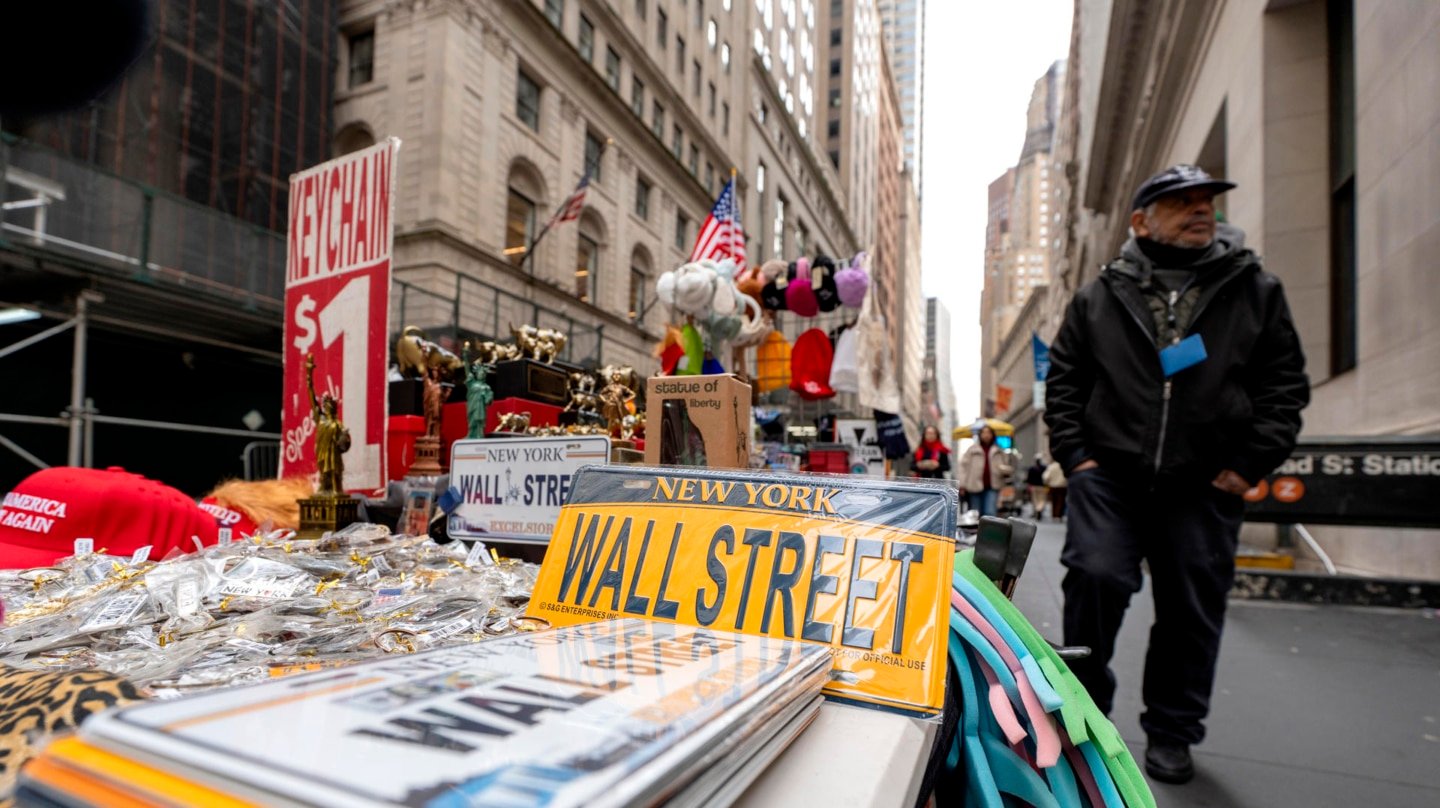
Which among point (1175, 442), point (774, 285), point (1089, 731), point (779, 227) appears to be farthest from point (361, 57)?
point (779, 227)

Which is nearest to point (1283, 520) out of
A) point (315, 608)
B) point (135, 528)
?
point (315, 608)

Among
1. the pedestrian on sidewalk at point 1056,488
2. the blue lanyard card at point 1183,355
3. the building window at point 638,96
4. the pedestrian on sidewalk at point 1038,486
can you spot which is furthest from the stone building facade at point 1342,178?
the building window at point 638,96

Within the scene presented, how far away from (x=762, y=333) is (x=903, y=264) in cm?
9234

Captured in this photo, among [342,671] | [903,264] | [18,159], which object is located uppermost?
[903,264]

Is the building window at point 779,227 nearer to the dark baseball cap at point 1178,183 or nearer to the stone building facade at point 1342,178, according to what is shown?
the stone building facade at point 1342,178

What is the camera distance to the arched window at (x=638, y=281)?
25125mm

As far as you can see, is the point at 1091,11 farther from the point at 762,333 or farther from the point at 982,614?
the point at 982,614

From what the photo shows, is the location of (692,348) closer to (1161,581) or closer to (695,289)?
(695,289)

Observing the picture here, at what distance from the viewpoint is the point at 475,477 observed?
9.46 ft

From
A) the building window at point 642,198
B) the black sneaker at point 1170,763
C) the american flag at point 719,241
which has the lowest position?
the black sneaker at point 1170,763

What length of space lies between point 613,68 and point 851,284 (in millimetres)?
19239

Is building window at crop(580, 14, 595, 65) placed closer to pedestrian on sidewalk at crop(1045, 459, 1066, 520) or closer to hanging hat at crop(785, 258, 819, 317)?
hanging hat at crop(785, 258, 819, 317)

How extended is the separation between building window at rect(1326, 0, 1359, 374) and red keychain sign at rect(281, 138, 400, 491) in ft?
24.8

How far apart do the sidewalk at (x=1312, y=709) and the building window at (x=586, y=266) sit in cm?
1918
